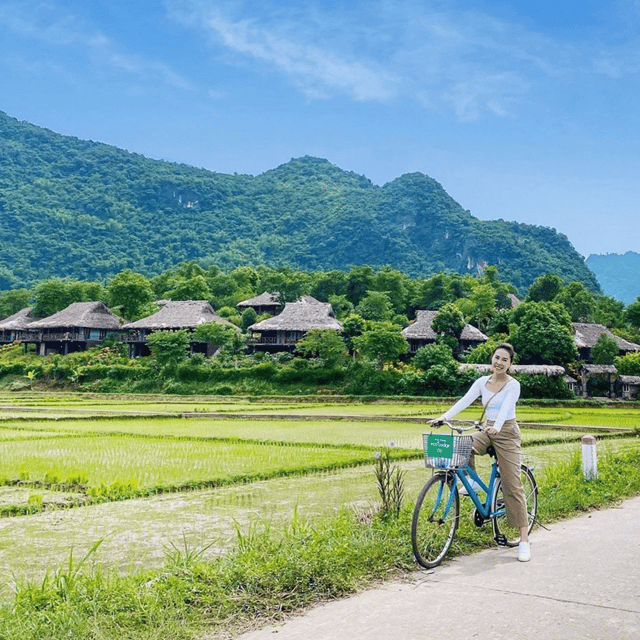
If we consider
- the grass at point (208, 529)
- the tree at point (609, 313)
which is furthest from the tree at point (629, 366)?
the grass at point (208, 529)

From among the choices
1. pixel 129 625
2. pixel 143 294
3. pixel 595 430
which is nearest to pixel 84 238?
pixel 143 294

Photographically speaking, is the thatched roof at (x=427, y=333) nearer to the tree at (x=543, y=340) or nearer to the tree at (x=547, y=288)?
the tree at (x=543, y=340)

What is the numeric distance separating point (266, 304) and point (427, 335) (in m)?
16.0

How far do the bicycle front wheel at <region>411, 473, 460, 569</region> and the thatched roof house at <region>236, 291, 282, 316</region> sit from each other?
53306 mm

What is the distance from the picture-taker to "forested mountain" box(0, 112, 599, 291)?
120m

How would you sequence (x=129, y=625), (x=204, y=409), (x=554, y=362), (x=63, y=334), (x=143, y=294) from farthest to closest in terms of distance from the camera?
(x=143, y=294) < (x=63, y=334) < (x=554, y=362) < (x=204, y=409) < (x=129, y=625)

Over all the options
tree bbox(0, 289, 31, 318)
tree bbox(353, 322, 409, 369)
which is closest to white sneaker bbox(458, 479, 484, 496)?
tree bbox(353, 322, 409, 369)

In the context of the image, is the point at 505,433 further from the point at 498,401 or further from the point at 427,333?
the point at 427,333

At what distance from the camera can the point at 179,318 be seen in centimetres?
5194

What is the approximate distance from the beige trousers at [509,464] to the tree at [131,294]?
5734cm

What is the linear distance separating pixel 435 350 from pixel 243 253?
94235 mm

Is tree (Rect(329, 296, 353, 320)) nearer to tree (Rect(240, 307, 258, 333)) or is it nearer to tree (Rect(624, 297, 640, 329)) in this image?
tree (Rect(240, 307, 258, 333))

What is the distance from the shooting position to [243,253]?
130500mm

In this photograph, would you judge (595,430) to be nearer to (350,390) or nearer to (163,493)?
(163,493)
